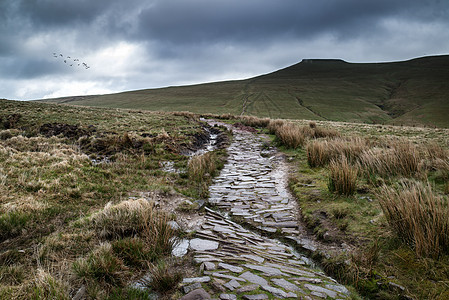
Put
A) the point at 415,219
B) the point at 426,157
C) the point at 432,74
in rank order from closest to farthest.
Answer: the point at 415,219
the point at 426,157
the point at 432,74

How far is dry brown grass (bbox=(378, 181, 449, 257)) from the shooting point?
3.27m

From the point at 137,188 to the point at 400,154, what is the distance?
7.47 meters

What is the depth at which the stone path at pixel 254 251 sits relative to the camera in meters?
2.87

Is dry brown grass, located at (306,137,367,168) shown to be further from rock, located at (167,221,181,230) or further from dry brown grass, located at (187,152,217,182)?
rock, located at (167,221,181,230)

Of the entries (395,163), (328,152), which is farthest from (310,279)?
(328,152)

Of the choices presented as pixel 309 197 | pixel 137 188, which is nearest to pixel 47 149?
pixel 137 188

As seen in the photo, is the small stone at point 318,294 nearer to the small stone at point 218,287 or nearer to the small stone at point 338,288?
the small stone at point 338,288

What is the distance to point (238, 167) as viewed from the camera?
383 inches

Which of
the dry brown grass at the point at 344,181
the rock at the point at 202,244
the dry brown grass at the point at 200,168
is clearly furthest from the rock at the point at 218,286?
the dry brown grass at the point at 200,168

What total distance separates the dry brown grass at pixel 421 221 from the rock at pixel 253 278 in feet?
7.14

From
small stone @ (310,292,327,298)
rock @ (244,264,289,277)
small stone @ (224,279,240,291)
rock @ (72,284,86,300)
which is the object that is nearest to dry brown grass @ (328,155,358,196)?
rock @ (244,264,289,277)

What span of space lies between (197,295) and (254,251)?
150 cm

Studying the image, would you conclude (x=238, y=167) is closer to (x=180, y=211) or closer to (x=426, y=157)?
(x=180, y=211)

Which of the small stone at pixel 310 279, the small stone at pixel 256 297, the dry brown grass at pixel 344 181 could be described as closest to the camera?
the small stone at pixel 256 297
